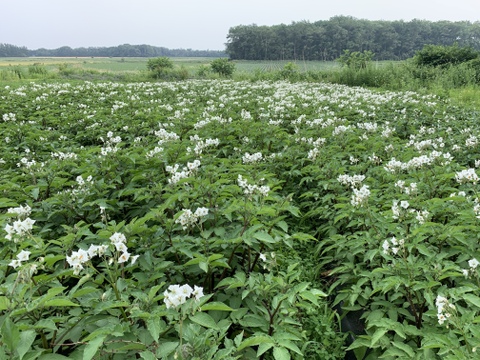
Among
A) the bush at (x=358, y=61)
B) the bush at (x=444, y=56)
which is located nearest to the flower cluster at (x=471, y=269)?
the bush at (x=358, y=61)

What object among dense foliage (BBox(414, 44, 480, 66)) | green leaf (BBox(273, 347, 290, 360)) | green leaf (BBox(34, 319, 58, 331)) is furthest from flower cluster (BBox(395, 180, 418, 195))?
dense foliage (BBox(414, 44, 480, 66))

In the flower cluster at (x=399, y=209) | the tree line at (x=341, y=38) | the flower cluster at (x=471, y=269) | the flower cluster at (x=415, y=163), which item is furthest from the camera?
the tree line at (x=341, y=38)

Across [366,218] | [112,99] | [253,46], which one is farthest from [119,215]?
[253,46]

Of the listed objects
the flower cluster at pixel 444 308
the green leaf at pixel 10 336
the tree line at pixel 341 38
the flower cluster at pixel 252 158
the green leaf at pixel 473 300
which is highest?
the tree line at pixel 341 38

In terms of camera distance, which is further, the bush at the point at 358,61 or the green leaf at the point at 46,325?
the bush at the point at 358,61

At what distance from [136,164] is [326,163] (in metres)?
2.64

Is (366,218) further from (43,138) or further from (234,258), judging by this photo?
(43,138)

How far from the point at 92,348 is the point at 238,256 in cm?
163

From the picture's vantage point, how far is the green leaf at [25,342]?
143 centimetres

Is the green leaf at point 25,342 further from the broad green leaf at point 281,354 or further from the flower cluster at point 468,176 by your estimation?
the flower cluster at point 468,176

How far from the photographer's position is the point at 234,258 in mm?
2893

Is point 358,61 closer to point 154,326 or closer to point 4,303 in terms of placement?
point 154,326

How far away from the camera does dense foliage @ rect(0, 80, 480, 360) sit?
5.74ft

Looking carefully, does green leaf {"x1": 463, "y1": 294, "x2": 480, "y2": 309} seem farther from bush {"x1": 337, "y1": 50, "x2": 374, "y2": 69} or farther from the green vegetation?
bush {"x1": 337, "y1": 50, "x2": 374, "y2": 69}
